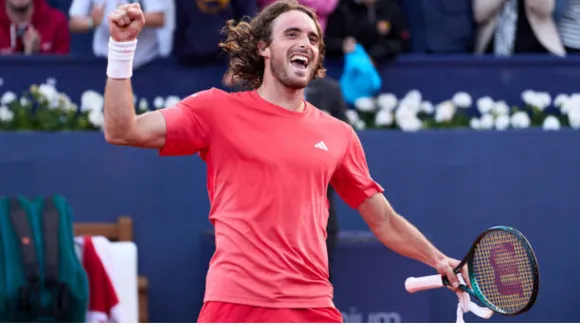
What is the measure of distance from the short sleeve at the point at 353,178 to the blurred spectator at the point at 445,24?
3.94 metres

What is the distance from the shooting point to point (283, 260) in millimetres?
4387

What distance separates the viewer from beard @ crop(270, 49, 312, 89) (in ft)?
14.9

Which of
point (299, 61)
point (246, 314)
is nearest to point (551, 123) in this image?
point (299, 61)

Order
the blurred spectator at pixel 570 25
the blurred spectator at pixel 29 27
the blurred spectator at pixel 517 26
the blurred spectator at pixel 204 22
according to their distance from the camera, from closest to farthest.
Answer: the blurred spectator at pixel 204 22 → the blurred spectator at pixel 29 27 → the blurred spectator at pixel 517 26 → the blurred spectator at pixel 570 25

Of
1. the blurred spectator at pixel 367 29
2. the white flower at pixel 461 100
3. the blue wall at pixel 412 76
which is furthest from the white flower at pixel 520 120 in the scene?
the blurred spectator at pixel 367 29

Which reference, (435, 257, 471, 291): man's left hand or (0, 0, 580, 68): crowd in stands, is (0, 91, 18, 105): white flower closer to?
(0, 0, 580, 68): crowd in stands

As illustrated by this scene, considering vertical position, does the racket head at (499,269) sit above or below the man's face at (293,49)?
below

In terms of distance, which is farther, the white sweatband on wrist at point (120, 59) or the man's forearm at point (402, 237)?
the man's forearm at point (402, 237)

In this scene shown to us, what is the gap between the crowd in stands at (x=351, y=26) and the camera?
8.15 m

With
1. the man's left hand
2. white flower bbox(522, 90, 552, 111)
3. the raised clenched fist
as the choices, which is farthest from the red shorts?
white flower bbox(522, 90, 552, 111)

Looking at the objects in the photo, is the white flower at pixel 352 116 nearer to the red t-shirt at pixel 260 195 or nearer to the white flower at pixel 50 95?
the white flower at pixel 50 95

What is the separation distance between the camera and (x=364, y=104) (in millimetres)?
8125

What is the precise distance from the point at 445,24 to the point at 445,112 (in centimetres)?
77

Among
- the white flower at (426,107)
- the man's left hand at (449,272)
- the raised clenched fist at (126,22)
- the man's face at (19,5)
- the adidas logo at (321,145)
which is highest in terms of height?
the raised clenched fist at (126,22)
